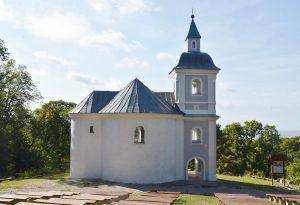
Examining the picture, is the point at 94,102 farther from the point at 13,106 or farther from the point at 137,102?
the point at 13,106

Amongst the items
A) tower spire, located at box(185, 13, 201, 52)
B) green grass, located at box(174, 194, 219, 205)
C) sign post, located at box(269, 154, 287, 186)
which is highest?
tower spire, located at box(185, 13, 201, 52)

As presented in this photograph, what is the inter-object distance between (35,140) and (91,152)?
63.3ft

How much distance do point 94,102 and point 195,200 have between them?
1239 centimetres

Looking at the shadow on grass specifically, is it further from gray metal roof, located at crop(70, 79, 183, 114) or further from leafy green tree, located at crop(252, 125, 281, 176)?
leafy green tree, located at crop(252, 125, 281, 176)

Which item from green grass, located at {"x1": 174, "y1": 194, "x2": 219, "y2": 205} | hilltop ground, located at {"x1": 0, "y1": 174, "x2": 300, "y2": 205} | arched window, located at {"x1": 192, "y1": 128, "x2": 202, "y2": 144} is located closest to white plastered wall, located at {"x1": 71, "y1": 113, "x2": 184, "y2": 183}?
hilltop ground, located at {"x1": 0, "y1": 174, "x2": 300, "y2": 205}

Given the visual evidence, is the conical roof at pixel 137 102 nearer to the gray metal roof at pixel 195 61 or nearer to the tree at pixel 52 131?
the gray metal roof at pixel 195 61

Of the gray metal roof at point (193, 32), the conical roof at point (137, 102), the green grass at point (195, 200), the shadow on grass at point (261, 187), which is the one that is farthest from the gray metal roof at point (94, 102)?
the green grass at point (195, 200)

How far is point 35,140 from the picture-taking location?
4475 cm

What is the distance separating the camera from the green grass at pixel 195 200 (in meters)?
18.2

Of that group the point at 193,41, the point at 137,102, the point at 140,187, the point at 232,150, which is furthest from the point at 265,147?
the point at 140,187

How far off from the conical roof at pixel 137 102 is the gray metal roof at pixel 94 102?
0.76m

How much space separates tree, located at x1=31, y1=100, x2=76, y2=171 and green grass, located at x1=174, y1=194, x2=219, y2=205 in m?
26.0

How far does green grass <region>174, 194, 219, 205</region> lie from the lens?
715 inches

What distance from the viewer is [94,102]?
93.9 ft
